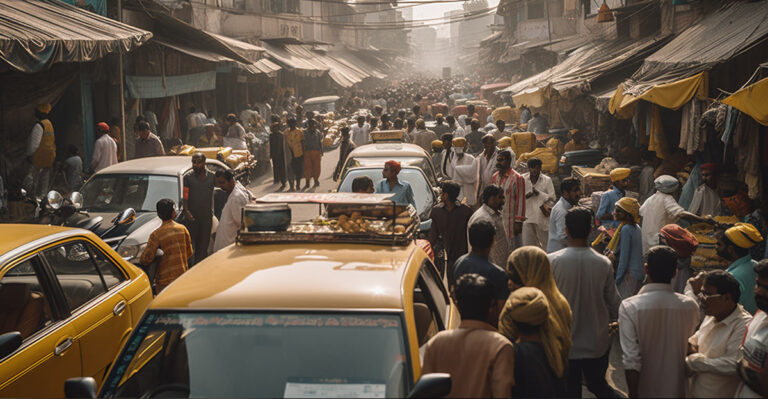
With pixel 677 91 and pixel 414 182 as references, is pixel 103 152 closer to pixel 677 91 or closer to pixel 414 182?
pixel 414 182

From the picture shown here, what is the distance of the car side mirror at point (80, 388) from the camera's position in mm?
3305

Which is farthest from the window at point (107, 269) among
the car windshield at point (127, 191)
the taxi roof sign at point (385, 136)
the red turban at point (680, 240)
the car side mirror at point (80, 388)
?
the taxi roof sign at point (385, 136)

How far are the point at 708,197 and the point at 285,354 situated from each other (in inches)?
259

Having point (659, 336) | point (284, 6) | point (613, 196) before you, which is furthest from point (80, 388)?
point (284, 6)

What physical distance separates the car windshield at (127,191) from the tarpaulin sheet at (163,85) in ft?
24.5

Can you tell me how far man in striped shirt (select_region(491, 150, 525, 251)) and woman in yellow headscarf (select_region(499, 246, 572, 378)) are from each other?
13.8 feet

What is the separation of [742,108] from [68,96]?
13070 millimetres

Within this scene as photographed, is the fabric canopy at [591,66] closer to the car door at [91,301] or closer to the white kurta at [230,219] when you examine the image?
the white kurta at [230,219]

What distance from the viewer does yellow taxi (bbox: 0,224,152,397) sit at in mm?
4312

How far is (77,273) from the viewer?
5.50 meters

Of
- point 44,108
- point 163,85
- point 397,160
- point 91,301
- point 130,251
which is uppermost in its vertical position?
point 163,85

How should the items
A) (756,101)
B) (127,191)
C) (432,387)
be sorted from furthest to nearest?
(127,191) < (756,101) < (432,387)

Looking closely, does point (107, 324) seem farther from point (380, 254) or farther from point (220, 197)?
point (220, 197)

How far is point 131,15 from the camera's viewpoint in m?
17.8
